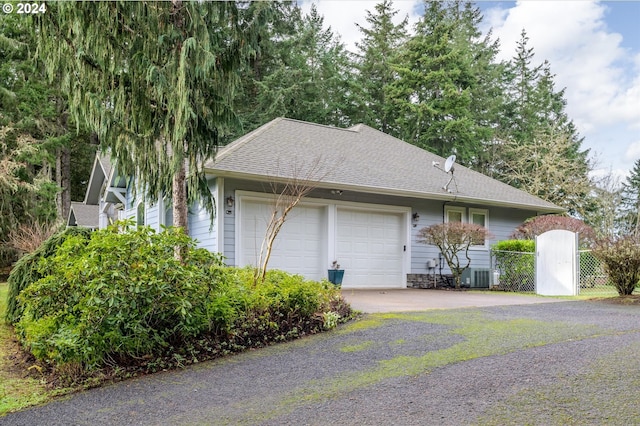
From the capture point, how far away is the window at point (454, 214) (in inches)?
530

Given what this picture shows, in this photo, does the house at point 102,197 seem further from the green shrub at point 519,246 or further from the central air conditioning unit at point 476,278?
the green shrub at point 519,246

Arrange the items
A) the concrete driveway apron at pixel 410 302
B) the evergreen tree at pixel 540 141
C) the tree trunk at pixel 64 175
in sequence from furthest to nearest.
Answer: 1. the tree trunk at pixel 64 175
2. the evergreen tree at pixel 540 141
3. the concrete driveway apron at pixel 410 302

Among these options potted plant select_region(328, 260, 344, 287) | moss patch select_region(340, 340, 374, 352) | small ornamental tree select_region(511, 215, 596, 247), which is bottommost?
moss patch select_region(340, 340, 374, 352)

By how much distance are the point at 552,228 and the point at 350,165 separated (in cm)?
593

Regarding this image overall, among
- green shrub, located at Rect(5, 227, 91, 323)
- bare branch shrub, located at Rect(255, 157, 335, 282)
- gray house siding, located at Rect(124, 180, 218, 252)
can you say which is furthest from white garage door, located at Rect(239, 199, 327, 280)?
green shrub, located at Rect(5, 227, 91, 323)

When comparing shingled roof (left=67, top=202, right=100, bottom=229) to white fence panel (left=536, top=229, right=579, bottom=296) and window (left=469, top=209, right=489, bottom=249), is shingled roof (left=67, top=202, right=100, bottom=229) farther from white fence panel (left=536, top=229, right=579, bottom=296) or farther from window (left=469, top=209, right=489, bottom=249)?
white fence panel (left=536, top=229, right=579, bottom=296)

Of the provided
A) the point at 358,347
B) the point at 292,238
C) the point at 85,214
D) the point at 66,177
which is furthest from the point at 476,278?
the point at 66,177

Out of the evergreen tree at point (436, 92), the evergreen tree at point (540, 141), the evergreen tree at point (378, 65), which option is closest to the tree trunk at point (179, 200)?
the evergreen tree at point (436, 92)

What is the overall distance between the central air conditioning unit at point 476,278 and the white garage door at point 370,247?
70.2 inches

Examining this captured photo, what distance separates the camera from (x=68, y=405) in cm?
393

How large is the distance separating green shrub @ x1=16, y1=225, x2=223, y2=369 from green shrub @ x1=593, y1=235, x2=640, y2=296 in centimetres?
766

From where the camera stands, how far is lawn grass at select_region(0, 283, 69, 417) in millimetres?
4043

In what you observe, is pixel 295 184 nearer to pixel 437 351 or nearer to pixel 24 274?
pixel 24 274

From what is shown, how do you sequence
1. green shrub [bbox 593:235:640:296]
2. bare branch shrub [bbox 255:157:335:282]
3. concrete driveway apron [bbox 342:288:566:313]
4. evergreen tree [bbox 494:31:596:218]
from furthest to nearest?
1. evergreen tree [bbox 494:31:596:218]
2. bare branch shrub [bbox 255:157:335:282]
3. green shrub [bbox 593:235:640:296]
4. concrete driveway apron [bbox 342:288:566:313]
